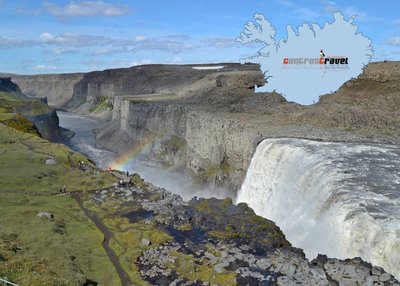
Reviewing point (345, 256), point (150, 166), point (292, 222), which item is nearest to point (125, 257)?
point (292, 222)

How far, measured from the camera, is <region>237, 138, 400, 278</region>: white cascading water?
98.0ft

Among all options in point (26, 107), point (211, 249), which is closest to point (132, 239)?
point (211, 249)

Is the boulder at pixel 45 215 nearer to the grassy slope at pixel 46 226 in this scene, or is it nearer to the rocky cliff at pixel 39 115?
the grassy slope at pixel 46 226

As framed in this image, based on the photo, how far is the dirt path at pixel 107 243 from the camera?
36.3 m

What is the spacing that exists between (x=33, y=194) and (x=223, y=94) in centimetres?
4899

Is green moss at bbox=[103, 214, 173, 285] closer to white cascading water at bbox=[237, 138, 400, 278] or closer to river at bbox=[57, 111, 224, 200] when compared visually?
white cascading water at bbox=[237, 138, 400, 278]

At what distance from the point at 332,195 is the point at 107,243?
22.9 metres

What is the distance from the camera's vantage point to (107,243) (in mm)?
43750

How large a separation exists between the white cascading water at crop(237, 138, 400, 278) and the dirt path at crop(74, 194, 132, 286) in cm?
1591

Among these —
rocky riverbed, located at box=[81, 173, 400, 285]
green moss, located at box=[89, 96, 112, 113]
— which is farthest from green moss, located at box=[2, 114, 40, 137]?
green moss, located at box=[89, 96, 112, 113]

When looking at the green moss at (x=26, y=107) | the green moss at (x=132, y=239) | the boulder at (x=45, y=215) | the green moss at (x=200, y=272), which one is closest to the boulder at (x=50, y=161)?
the boulder at (x=45, y=215)

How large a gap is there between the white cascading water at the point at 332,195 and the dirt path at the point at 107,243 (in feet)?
52.2

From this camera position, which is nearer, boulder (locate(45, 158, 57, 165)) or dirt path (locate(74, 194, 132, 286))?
dirt path (locate(74, 194, 132, 286))

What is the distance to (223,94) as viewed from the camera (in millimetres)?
94625
